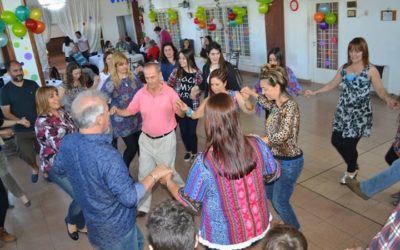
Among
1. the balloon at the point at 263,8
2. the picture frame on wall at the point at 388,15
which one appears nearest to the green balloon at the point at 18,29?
the balloon at the point at 263,8

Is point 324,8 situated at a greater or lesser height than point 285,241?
greater

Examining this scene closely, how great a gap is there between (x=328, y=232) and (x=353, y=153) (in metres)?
0.95

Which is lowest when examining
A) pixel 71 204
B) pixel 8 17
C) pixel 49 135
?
pixel 71 204

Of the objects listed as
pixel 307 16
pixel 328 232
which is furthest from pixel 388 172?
pixel 307 16

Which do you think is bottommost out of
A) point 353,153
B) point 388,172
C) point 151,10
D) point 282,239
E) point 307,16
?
point 353,153

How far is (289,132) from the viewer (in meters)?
2.50

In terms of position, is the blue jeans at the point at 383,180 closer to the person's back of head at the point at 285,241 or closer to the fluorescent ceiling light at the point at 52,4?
the person's back of head at the point at 285,241

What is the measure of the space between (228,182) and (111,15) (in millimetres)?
15504

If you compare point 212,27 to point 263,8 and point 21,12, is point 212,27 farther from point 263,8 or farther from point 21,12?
point 21,12

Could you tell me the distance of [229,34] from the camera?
11062mm

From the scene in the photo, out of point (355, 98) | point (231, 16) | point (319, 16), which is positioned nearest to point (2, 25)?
point (355, 98)

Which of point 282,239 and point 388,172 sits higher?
point 282,239

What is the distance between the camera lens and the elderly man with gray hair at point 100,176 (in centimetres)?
197

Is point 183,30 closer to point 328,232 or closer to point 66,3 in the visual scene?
point 66,3
